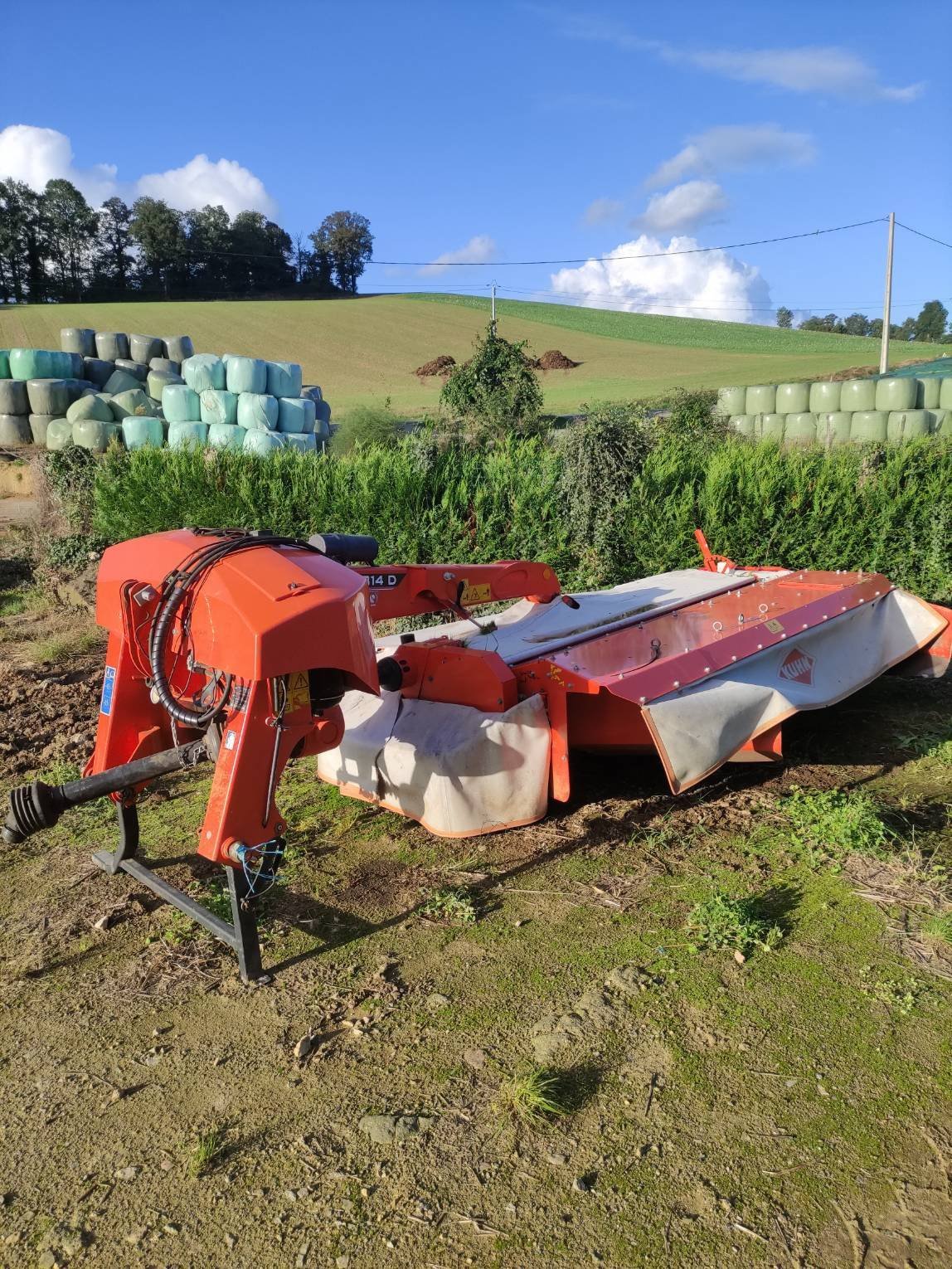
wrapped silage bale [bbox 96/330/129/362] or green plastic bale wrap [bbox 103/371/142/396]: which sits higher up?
wrapped silage bale [bbox 96/330/129/362]

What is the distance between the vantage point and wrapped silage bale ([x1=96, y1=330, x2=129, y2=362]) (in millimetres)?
25203

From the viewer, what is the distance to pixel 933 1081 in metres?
2.77

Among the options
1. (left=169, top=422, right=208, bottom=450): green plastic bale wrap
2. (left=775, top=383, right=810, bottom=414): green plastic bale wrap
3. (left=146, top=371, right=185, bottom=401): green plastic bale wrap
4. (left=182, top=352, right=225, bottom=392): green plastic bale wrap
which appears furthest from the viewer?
(left=775, top=383, right=810, bottom=414): green plastic bale wrap

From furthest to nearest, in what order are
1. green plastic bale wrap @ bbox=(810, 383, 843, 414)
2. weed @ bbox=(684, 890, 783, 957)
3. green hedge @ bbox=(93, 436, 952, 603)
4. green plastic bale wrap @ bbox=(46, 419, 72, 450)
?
green plastic bale wrap @ bbox=(810, 383, 843, 414) < green plastic bale wrap @ bbox=(46, 419, 72, 450) < green hedge @ bbox=(93, 436, 952, 603) < weed @ bbox=(684, 890, 783, 957)

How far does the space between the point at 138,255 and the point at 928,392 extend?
214 feet

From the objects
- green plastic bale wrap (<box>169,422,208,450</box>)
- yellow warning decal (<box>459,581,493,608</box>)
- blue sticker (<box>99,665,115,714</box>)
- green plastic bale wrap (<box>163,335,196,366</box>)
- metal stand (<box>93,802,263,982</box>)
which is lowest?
metal stand (<box>93,802,263,982</box>)

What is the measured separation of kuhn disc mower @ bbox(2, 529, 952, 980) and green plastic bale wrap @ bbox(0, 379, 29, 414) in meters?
19.3

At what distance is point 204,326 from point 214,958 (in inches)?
1874

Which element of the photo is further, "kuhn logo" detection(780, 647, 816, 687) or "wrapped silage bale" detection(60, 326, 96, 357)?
"wrapped silage bale" detection(60, 326, 96, 357)

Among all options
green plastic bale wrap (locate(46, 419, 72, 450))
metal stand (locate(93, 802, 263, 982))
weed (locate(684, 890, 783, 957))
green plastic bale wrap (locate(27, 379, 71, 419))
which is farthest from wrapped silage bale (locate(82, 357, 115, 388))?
weed (locate(684, 890, 783, 957))

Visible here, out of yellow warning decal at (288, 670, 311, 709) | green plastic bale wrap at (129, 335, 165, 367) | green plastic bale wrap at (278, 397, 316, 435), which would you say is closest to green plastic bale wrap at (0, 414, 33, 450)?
green plastic bale wrap at (129, 335, 165, 367)

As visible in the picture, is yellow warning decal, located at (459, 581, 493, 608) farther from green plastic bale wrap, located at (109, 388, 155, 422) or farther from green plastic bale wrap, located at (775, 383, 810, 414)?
green plastic bale wrap, located at (775, 383, 810, 414)

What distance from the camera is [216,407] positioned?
770 inches

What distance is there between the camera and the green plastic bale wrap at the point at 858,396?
849 inches
